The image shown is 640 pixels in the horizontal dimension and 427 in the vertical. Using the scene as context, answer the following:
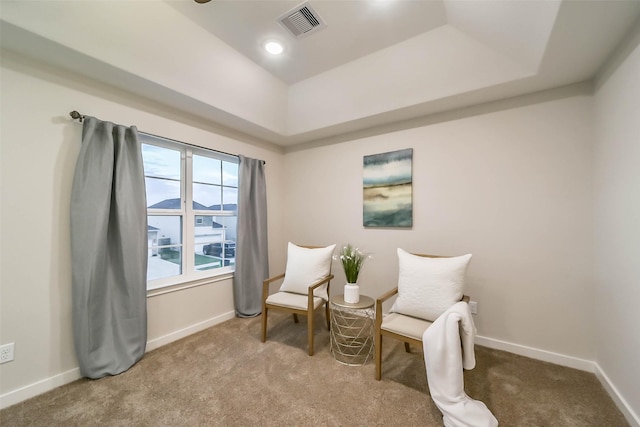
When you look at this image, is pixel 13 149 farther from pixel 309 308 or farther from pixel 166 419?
pixel 309 308

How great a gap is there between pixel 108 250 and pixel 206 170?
3.96 ft

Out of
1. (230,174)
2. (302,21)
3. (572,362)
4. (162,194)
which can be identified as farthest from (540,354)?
(162,194)

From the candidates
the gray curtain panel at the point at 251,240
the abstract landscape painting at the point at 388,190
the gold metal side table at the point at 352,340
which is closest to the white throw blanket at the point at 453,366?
the gold metal side table at the point at 352,340

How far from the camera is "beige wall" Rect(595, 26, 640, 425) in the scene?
1373 mm

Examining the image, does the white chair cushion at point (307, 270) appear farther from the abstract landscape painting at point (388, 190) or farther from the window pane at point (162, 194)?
the window pane at point (162, 194)

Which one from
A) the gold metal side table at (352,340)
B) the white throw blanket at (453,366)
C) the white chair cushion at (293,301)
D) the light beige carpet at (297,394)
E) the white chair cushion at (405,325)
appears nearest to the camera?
the white throw blanket at (453,366)

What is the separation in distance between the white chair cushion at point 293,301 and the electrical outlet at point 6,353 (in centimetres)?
165

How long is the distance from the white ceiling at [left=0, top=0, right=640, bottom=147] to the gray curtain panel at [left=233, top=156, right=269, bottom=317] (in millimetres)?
577

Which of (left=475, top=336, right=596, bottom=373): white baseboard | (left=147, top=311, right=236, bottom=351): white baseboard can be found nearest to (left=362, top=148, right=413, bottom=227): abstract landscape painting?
(left=475, top=336, right=596, bottom=373): white baseboard

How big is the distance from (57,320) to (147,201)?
1.04 m

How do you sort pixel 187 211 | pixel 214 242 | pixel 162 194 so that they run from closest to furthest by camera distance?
pixel 162 194, pixel 187 211, pixel 214 242

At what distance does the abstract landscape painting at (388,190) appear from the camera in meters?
2.57

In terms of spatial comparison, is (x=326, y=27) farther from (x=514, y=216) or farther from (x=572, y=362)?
(x=572, y=362)

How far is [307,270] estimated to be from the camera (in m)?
2.43
